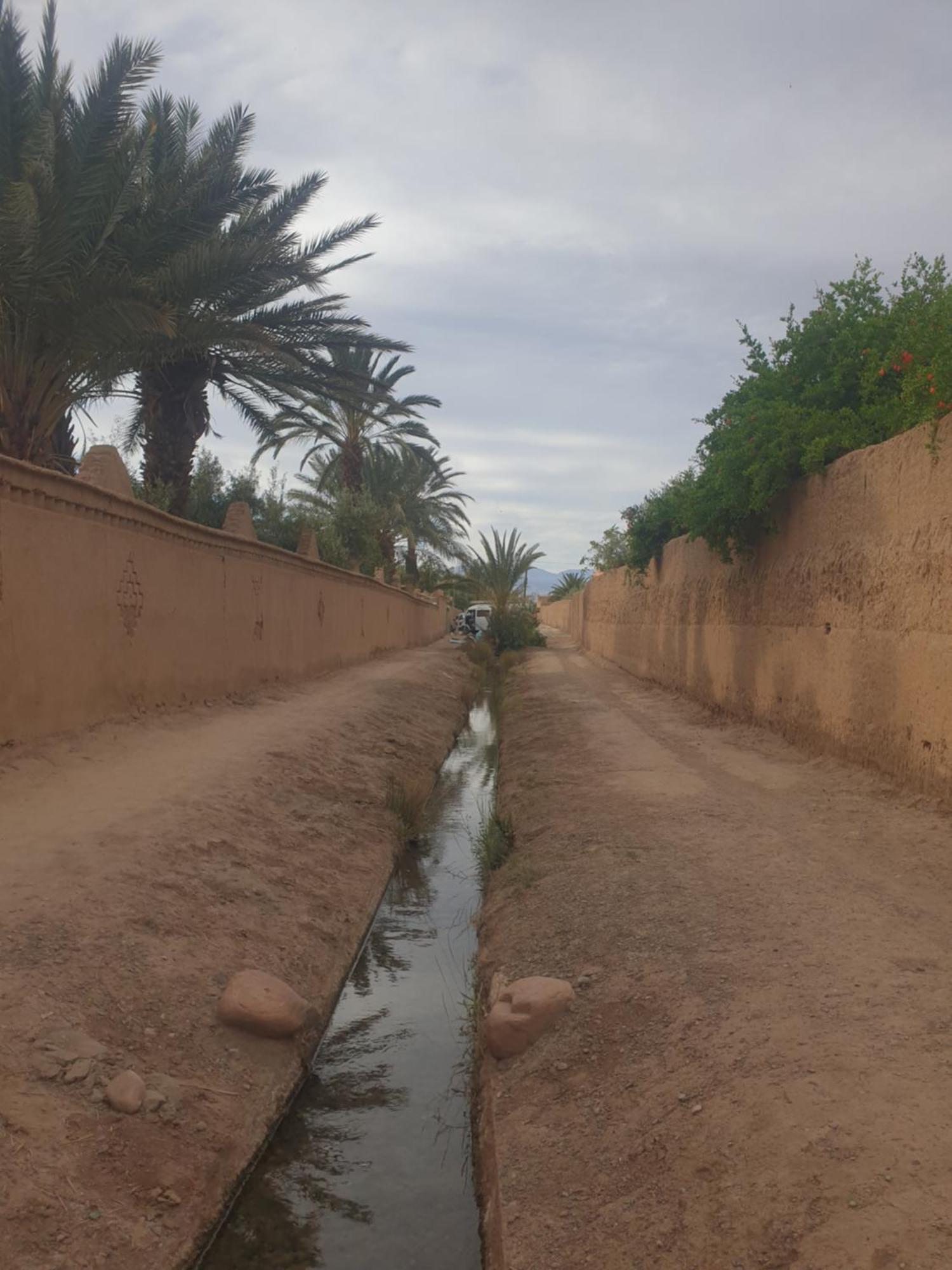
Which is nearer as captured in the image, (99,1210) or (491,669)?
(99,1210)

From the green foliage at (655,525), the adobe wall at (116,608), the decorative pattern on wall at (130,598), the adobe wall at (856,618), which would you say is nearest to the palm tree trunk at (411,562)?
the green foliage at (655,525)

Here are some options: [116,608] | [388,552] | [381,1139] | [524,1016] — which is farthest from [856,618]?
[388,552]

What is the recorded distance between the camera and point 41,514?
754 centimetres

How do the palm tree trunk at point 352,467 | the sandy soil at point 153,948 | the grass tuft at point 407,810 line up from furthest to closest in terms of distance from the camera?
the palm tree trunk at point 352,467
the grass tuft at point 407,810
the sandy soil at point 153,948

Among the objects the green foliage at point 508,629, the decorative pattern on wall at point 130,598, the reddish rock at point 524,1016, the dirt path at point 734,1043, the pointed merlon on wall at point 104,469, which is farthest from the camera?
the green foliage at point 508,629

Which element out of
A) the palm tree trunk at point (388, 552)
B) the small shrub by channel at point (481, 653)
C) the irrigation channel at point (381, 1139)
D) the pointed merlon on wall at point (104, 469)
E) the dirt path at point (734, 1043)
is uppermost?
the palm tree trunk at point (388, 552)

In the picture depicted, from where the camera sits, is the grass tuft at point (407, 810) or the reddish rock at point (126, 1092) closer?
Answer: the reddish rock at point (126, 1092)

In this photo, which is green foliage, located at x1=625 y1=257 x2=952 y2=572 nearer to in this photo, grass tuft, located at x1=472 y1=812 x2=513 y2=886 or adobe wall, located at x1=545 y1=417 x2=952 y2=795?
adobe wall, located at x1=545 y1=417 x2=952 y2=795

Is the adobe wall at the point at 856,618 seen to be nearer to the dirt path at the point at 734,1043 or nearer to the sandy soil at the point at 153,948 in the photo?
the dirt path at the point at 734,1043

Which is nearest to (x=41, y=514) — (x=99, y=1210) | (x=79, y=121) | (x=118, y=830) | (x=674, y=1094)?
(x=118, y=830)

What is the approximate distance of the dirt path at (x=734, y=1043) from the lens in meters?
2.69

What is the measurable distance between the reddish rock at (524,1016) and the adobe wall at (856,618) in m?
3.31

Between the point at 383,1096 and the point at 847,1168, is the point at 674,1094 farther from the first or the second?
the point at 383,1096

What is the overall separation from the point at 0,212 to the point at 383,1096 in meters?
8.55
